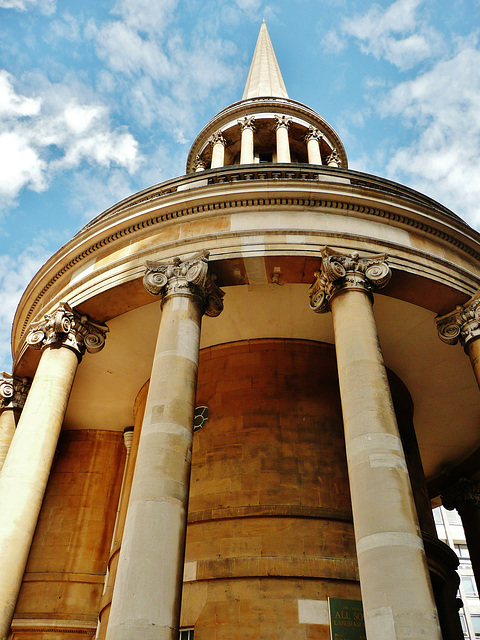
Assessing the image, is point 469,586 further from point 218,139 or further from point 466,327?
point 466,327

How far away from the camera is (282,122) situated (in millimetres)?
35281

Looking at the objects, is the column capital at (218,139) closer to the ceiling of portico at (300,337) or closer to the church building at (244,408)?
the church building at (244,408)

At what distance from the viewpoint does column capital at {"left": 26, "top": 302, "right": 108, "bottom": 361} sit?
16.5 m

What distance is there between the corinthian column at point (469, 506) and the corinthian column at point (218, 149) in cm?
2288

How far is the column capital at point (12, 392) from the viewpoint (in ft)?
62.9

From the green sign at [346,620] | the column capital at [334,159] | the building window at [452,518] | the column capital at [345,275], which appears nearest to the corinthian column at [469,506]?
the green sign at [346,620]

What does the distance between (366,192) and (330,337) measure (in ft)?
19.9

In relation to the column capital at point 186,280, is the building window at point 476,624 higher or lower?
higher

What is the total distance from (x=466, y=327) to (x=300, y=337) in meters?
6.53

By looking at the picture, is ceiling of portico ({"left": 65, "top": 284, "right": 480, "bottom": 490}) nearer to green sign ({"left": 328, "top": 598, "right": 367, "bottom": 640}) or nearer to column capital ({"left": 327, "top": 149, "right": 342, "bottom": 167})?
green sign ({"left": 328, "top": 598, "right": 367, "bottom": 640})

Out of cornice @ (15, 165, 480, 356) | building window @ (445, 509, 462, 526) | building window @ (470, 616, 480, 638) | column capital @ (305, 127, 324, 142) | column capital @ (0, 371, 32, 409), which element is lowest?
column capital @ (0, 371, 32, 409)

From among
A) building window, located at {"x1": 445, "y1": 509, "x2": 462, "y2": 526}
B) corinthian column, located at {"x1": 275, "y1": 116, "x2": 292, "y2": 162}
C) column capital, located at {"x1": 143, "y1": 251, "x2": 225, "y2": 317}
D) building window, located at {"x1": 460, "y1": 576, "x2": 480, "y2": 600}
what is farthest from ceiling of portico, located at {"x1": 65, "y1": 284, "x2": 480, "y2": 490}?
building window, located at {"x1": 445, "y1": 509, "x2": 462, "y2": 526}

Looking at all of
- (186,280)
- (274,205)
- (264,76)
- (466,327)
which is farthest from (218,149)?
(466,327)

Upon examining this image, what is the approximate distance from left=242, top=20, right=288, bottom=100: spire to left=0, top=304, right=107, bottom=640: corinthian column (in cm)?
2909
